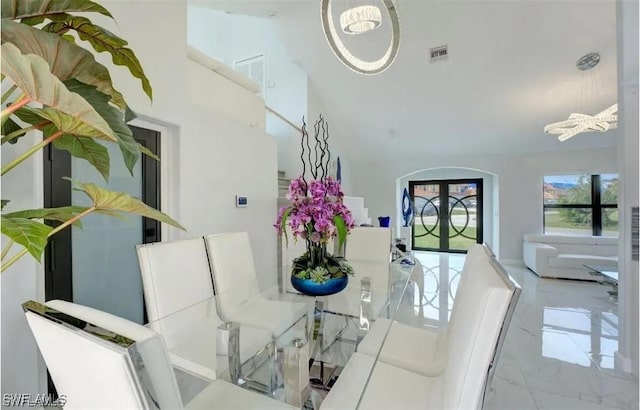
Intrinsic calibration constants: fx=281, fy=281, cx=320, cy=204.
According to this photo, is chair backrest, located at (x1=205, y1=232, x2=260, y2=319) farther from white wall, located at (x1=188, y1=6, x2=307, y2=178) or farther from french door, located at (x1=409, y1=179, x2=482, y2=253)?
french door, located at (x1=409, y1=179, x2=482, y2=253)

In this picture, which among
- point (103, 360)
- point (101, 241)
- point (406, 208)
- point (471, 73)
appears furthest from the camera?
point (406, 208)

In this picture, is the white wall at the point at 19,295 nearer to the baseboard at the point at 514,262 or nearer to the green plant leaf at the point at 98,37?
the green plant leaf at the point at 98,37

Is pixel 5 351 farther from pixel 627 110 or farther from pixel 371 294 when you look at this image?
pixel 627 110

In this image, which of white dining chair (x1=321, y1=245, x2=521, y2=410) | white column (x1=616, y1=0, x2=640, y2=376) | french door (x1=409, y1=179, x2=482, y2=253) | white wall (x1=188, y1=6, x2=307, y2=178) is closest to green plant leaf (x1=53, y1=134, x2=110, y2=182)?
white dining chair (x1=321, y1=245, x2=521, y2=410)

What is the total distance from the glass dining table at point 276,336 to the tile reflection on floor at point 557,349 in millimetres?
1003

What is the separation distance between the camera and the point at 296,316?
189cm

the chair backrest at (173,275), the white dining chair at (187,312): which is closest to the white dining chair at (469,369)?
the white dining chair at (187,312)

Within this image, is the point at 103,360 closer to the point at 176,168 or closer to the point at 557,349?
the point at 176,168

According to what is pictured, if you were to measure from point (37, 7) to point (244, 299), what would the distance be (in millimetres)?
1751

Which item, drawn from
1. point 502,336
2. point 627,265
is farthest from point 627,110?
point 502,336

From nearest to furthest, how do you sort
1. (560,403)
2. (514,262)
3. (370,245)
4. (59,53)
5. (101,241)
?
(59,53) → (560,403) → (101,241) → (370,245) → (514,262)

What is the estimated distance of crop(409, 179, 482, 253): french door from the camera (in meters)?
7.60

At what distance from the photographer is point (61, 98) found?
613mm

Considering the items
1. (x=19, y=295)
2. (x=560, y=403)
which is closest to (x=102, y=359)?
(x=19, y=295)
